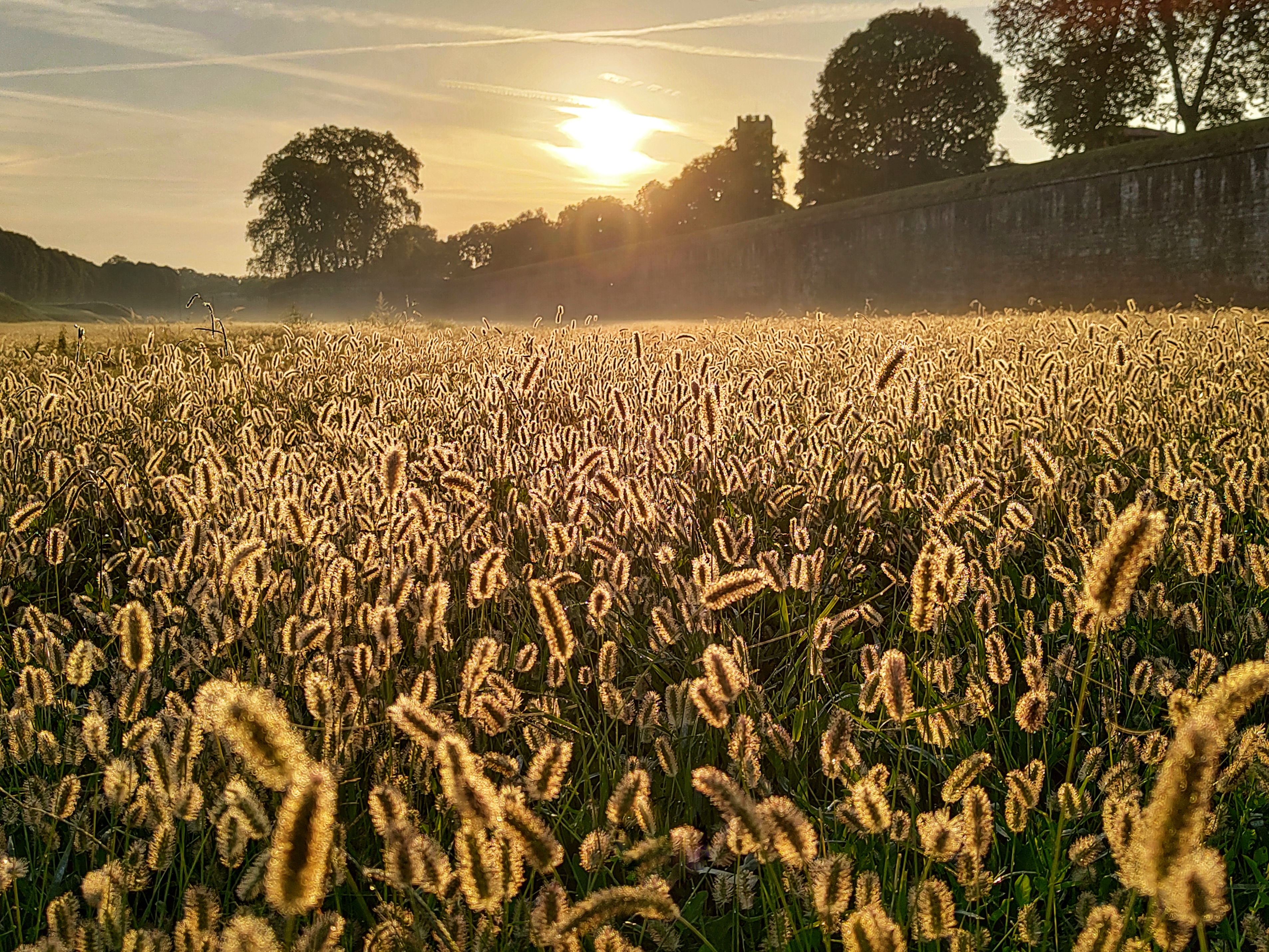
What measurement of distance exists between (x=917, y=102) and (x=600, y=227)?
27.3 meters

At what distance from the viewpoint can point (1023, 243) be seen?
86.3ft

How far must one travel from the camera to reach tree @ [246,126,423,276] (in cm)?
6175

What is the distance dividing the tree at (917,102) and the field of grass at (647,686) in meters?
42.7

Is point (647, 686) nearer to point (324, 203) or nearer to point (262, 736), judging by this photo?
point (262, 736)

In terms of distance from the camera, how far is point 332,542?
2486mm

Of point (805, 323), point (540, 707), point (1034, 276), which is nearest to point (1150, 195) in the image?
point (1034, 276)

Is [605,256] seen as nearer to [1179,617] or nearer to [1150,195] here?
[1150,195]

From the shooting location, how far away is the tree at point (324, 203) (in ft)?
203

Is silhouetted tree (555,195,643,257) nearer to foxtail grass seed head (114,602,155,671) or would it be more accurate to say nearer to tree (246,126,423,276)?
tree (246,126,423,276)

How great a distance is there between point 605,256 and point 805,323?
30996mm

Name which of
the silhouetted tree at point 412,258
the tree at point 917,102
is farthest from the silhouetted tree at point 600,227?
the tree at point 917,102

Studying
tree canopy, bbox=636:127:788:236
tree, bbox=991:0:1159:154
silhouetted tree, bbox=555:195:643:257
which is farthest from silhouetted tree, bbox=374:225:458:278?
tree, bbox=991:0:1159:154

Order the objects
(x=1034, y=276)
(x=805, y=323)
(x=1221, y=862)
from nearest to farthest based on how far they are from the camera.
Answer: (x=1221, y=862), (x=805, y=323), (x=1034, y=276)

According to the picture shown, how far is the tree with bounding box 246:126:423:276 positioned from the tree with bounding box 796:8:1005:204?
3499 cm
